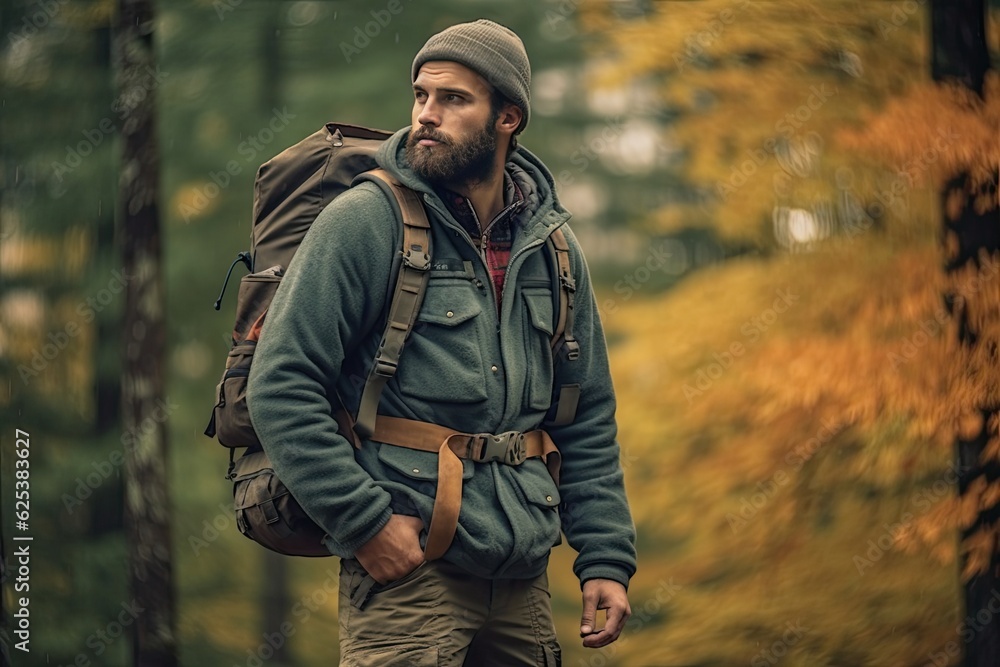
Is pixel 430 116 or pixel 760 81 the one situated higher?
pixel 430 116

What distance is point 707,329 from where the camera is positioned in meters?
8.83

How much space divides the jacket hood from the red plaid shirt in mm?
58

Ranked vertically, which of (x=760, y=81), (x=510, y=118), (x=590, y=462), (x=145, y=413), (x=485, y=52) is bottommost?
(x=145, y=413)

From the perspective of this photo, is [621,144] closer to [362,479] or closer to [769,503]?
[769,503]

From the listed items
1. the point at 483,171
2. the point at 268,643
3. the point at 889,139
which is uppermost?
the point at 483,171

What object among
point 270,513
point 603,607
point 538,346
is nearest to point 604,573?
point 603,607

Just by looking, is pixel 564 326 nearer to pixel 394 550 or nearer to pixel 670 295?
pixel 394 550

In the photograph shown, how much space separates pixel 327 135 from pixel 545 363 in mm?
884

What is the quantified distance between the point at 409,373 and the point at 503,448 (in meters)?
0.31

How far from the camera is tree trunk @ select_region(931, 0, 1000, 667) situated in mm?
7738

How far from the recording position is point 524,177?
3.66 m

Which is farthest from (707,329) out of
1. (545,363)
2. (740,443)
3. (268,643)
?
(545,363)

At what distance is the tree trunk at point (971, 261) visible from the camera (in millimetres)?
7738

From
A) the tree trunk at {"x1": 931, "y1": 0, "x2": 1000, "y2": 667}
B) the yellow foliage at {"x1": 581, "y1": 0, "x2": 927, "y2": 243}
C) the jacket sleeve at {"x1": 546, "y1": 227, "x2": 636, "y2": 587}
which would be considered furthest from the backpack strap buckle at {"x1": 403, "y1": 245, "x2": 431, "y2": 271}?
the yellow foliage at {"x1": 581, "y1": 0, "x2": 927, "y2": 243}
